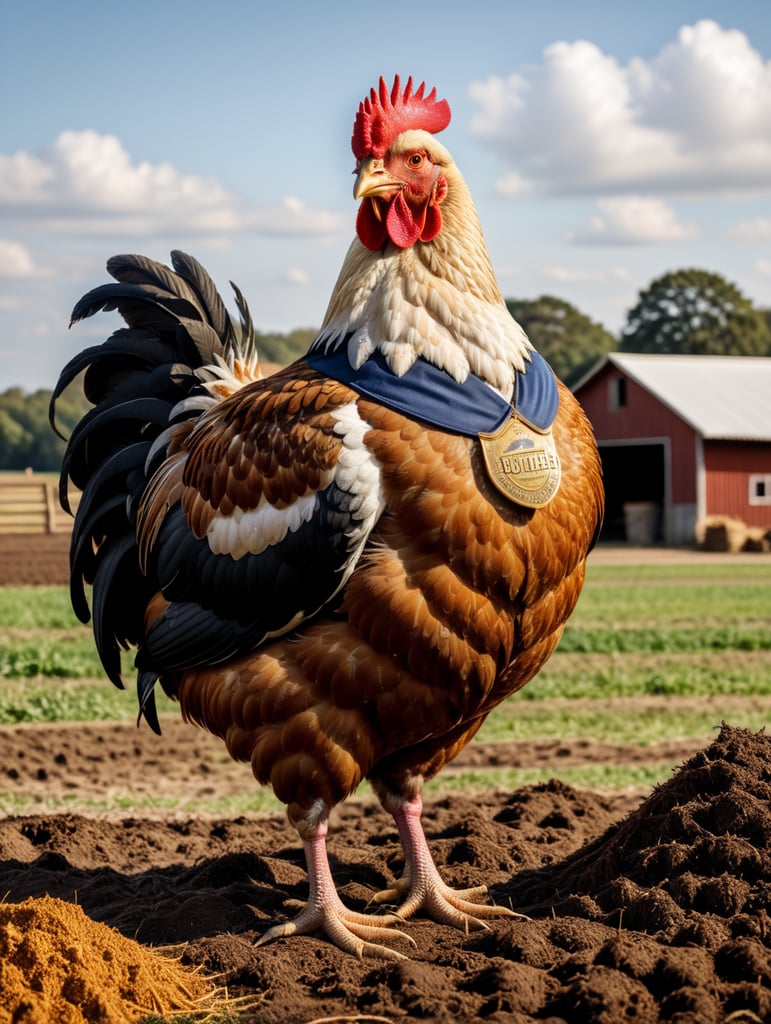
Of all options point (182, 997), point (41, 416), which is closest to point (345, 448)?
point (182, 997)

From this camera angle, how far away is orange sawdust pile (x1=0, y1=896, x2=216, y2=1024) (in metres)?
3.69

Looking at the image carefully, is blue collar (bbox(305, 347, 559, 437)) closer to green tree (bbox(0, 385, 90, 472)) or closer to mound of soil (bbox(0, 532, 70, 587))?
mound of soil (bbox(0, 532, 70, 587))

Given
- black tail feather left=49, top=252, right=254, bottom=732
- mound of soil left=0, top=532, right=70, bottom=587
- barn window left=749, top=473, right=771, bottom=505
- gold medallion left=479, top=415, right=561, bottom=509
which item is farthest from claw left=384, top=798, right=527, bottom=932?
barn window left=749, top=473, right=771, bottom=505

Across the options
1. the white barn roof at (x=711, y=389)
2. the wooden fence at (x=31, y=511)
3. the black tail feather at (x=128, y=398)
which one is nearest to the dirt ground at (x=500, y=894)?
the black tail feather at (x=128, y=398)

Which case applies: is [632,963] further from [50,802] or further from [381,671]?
[50,802]

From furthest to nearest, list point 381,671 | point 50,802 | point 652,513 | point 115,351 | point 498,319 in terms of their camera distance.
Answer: point 652,513
point 50,802
point 115,351
point 498,319
point 381,671

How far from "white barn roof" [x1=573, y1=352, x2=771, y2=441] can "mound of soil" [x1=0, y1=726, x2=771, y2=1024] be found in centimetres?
3374

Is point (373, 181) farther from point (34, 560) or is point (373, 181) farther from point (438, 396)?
point (34, 560)

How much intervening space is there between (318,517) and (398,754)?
1.17 metres

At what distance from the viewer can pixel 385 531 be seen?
4.27m

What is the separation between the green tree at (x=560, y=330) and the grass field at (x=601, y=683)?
7174cm

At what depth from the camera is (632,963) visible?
3861mm

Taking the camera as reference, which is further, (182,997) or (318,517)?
(318,517)

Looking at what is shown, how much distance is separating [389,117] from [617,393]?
3828cm
